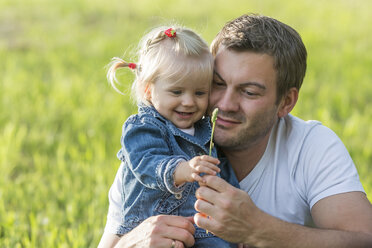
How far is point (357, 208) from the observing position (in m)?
2.66

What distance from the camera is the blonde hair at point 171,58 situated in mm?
2611

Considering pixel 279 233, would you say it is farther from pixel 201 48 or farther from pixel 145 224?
pixel 201 48

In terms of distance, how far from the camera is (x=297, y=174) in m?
2.88

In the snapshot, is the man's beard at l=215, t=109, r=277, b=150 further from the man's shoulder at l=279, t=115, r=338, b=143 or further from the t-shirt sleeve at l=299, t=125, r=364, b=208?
the t-shirt sleeve at l=299, t=125, r=364, b=208

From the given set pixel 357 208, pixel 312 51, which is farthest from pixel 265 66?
pixel 312 51

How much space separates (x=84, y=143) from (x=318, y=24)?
5.55 m

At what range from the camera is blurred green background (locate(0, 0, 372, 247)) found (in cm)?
421

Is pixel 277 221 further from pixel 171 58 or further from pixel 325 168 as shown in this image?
pixel 171 58

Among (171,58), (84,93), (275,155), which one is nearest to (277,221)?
(275,155)

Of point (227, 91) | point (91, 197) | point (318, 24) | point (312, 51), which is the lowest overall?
point (91, 197)

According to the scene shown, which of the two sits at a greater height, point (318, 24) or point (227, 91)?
point (318, 24)

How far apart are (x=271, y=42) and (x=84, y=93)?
3765 millimetres

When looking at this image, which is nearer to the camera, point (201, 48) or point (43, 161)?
point (201, 48)

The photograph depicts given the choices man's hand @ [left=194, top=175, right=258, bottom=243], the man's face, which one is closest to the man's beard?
the man's face
